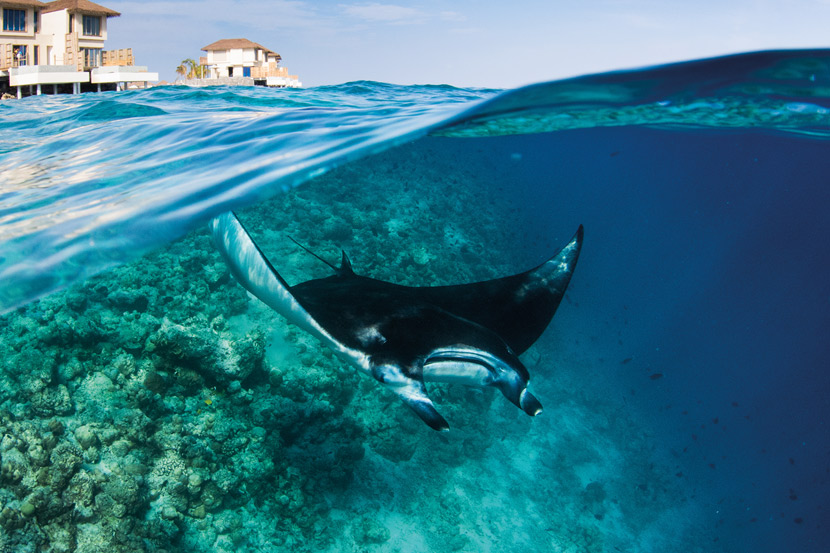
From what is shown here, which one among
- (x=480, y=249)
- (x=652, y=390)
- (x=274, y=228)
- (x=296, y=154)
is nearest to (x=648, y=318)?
(x=652, y=390)

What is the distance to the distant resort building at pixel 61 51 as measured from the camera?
31156mm

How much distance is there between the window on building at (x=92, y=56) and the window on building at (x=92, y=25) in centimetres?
119

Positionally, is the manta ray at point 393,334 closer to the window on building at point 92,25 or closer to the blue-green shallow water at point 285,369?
the blue-green shallow water at point 285,369

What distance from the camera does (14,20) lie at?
3434cm

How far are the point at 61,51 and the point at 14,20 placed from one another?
124 inches

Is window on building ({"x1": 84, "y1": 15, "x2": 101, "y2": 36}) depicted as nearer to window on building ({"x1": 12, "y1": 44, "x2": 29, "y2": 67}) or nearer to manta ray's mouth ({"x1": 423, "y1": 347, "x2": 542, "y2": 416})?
window on building ({"x1": 12, "y1": 44, "x2": 29, "y2": 67})

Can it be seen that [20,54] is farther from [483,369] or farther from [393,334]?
[483,369]

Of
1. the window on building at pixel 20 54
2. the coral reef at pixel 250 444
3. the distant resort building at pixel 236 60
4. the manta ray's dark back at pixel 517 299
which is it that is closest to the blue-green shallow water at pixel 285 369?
the coral reef at pixel 250 444

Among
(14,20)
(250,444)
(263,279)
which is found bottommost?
(250,444)

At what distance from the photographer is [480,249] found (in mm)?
12102

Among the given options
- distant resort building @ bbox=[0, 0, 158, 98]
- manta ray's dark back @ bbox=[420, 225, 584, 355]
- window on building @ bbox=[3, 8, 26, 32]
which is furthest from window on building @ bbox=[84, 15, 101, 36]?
manta ray's dark back @ bbox=[420, 225, 584, 355]

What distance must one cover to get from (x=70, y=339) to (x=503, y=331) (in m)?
5.31

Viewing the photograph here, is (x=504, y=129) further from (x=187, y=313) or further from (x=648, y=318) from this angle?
(x=648, y=318)

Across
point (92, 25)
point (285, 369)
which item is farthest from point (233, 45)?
point (285, 369)
